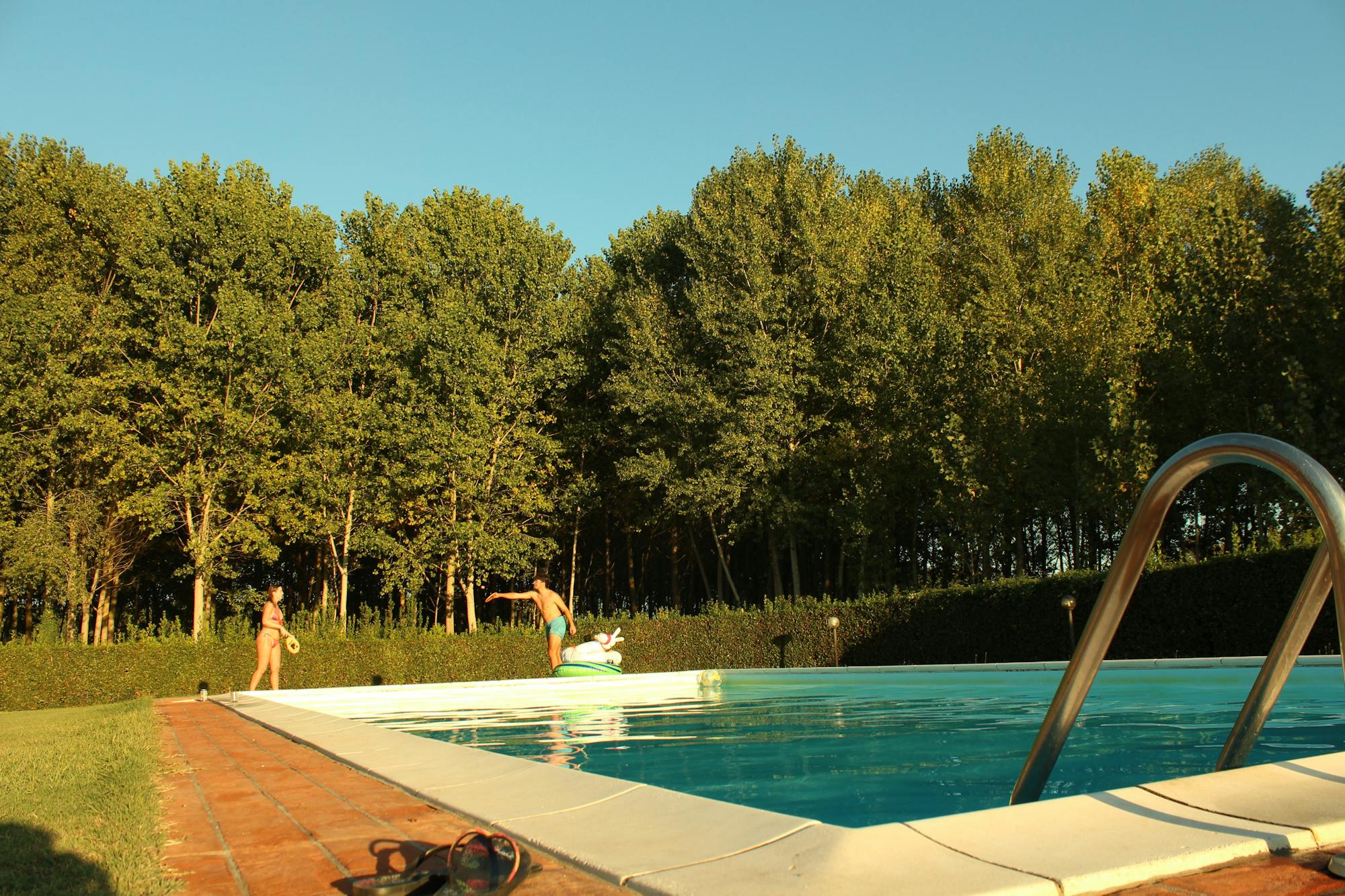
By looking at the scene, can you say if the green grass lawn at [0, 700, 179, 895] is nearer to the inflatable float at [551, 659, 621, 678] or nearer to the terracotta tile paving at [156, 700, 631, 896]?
the terracotta tile paving at [156, 700, 631, 896]

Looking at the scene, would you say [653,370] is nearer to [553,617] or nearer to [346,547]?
[346,547]

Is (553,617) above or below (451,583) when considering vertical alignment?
below

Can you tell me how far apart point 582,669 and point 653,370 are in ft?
48.2

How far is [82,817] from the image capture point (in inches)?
147

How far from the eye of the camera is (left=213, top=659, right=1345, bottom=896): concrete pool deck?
7.53 feet

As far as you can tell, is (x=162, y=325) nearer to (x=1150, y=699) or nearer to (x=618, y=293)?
(x=618, y=293)

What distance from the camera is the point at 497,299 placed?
30.3 m

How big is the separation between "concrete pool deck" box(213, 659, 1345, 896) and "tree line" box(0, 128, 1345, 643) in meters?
19.3

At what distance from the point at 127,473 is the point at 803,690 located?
1854cm

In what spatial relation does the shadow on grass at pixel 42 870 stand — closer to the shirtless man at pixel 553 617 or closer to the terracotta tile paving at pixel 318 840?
the terracotta tile paving at pixel 318 840

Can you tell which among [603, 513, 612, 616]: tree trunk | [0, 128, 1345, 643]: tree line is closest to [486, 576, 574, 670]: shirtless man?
[0, 128, 1345, 643]: tree line

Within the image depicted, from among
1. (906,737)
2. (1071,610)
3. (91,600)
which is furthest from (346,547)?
(906,737)

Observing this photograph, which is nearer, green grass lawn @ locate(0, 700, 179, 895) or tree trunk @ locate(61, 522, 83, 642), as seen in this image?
green grass lawn @ locate(0, 700, 179, 895)

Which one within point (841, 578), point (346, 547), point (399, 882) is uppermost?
point (346, 547)
